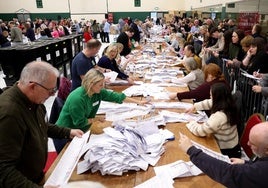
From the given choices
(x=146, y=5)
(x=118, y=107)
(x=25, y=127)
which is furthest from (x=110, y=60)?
(x=146, y=5)

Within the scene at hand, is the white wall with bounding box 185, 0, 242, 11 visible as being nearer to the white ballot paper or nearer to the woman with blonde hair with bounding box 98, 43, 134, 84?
the woman with blonde hair with bounding box 98, 43, 134, 84

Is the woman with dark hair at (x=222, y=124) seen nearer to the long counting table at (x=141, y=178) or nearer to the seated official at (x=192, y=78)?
the long counting table at (x=141, y=178)

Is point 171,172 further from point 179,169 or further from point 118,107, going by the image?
point 118,107

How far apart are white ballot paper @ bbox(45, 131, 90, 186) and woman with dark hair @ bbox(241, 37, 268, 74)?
11.5 feet

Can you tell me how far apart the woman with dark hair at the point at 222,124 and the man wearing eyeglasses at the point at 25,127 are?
1.33 metres

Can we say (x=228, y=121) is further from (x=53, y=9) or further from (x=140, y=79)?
(x=53, y=9)

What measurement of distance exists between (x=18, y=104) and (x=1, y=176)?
378mm

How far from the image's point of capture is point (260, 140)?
1.62 meters

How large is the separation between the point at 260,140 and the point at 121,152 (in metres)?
0.88

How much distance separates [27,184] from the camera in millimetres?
1460

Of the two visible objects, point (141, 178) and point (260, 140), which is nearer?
point (260, 140)

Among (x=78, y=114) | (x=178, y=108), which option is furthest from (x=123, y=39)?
(x=78, y=114)

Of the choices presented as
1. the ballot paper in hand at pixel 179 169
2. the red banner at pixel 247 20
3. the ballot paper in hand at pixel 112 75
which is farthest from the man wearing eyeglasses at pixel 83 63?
→ the red banner at pixel 247 20

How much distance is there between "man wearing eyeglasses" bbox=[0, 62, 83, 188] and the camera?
56.6 inches
